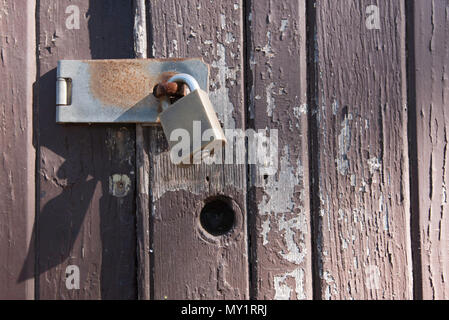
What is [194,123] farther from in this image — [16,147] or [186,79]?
[16,147]

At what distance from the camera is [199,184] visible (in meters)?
0.54

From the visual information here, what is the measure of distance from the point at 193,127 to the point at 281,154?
0.59 ft

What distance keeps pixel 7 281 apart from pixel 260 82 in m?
0.52

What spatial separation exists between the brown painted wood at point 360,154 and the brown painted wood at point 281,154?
0.08ft

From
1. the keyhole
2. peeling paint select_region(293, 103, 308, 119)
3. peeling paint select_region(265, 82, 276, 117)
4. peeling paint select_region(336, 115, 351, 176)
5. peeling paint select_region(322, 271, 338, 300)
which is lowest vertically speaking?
peeling paint select_region(322, 271, 338, 300)

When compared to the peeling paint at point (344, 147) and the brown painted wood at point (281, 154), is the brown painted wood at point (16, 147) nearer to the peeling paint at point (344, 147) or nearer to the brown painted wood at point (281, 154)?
the brown painted wood at point (281, 154)

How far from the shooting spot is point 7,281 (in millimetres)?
544

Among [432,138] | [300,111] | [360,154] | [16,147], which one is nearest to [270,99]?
[300,111]

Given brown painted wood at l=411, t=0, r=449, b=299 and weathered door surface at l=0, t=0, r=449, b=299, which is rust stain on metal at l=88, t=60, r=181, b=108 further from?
brown painted wood at l=411, t=0, r=449, b=299

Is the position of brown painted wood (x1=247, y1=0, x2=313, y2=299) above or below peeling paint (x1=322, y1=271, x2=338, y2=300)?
above

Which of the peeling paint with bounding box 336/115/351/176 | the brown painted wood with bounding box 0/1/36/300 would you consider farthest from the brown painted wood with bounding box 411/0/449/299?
the brown painted wood with bounding box 0/1/36/300

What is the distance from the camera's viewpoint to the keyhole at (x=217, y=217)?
21.4 inches

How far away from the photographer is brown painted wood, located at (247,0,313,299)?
0.53 m

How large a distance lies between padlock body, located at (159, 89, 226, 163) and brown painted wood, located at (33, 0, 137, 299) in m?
0.14
